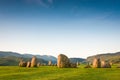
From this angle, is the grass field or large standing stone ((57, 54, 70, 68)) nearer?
the grass field

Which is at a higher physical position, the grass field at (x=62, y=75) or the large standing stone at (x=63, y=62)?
the large standing stone at (x=63, y=62)

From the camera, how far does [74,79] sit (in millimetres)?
30906

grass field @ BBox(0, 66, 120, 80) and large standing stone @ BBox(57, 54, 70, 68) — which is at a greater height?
large standing stone @ BBox(57, 54, 70, 68)

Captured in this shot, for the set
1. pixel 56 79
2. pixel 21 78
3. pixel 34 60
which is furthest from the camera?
pixel 34 60

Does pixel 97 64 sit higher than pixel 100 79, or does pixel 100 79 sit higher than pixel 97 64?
pixel 97 64

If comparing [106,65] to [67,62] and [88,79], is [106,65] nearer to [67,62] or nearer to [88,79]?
[67,62]

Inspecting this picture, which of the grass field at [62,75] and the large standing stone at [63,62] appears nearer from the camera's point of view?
the grass field at [62,75]

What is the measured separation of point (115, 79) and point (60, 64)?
24790mm

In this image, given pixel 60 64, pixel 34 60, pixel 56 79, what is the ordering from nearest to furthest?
pixel 56 79 < pixel 60 64 < pixel 34 60

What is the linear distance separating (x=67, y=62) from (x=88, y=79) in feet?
79.7

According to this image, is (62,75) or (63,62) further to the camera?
(63,62)

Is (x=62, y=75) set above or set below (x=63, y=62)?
below

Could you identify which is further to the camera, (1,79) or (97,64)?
(97,64)

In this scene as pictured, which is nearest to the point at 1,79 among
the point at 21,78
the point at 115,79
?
the point at 21,78
